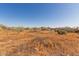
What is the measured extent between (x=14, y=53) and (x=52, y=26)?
0.49 meters

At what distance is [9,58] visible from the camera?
1702 mm

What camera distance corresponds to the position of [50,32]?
1721 mm

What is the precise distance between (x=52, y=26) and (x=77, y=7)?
1.09 ft

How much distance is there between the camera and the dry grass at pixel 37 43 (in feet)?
5.56

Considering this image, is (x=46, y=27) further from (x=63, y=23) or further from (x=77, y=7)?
(x=77, y=7)

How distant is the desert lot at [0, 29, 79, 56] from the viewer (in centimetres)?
169

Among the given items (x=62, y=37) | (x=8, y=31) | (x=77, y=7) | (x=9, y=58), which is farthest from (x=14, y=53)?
(x=77, y=7)

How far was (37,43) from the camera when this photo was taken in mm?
1715

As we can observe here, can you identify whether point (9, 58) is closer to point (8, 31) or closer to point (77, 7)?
point (8, 31)

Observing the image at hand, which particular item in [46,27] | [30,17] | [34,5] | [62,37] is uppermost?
[34,5]

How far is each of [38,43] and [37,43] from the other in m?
0.01

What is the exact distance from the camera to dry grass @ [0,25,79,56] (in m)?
1.70

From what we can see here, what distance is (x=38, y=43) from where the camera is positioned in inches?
67.4

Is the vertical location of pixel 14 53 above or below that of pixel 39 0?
below
